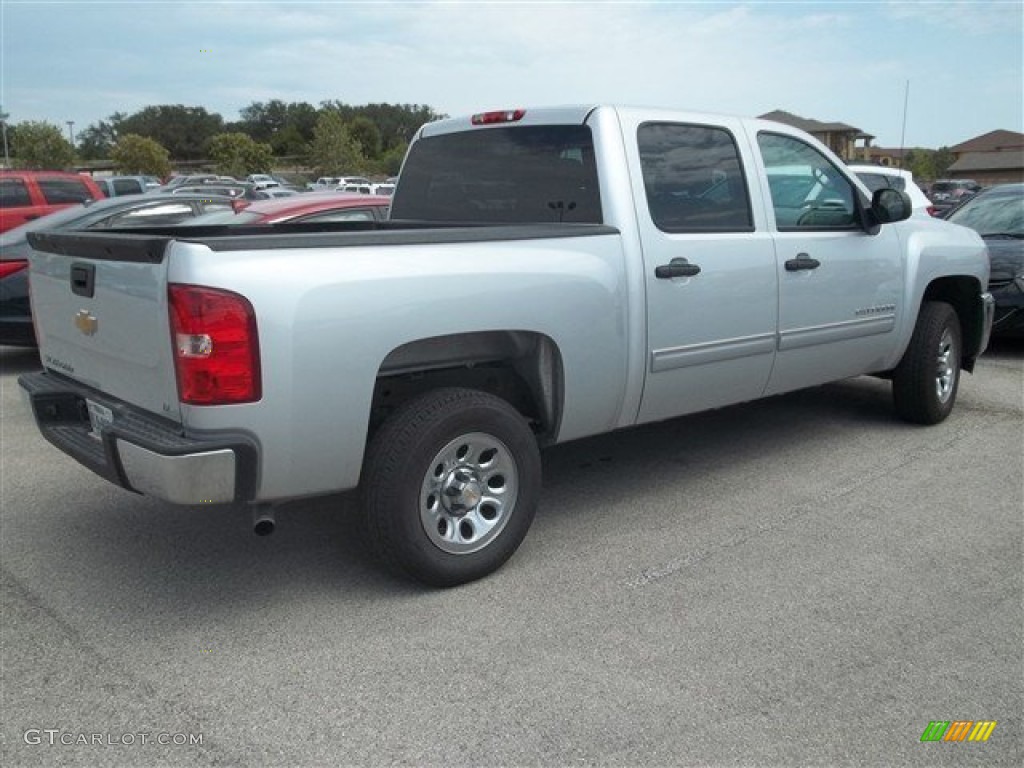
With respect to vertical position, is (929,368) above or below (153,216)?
below

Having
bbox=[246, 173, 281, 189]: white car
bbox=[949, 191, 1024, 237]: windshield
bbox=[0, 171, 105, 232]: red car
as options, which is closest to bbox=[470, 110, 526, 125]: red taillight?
bbox=[949, 191, 1024, 237]: windshield

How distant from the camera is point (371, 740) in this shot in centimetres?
279

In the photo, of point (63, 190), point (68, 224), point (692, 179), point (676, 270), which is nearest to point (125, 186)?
point (63, 190)

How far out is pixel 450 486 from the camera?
376 centimetres

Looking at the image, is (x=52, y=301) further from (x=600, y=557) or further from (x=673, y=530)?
(x=673, y=530)

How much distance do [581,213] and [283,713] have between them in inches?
99.9

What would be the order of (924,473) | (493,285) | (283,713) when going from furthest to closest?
(924,473), (493,285), (283,713)

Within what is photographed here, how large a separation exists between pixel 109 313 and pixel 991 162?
9661cm

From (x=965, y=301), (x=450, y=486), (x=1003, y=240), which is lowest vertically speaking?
(x=450, y=486)

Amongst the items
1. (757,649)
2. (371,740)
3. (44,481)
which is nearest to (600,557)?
(757,649)

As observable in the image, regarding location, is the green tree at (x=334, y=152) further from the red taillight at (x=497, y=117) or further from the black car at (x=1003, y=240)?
the red taillight at (x=497, y=117)

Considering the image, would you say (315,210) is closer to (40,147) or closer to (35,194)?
(35,194)

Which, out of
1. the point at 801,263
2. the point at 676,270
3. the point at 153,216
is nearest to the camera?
the point at 676,270

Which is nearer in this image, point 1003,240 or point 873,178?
point 1003,240
